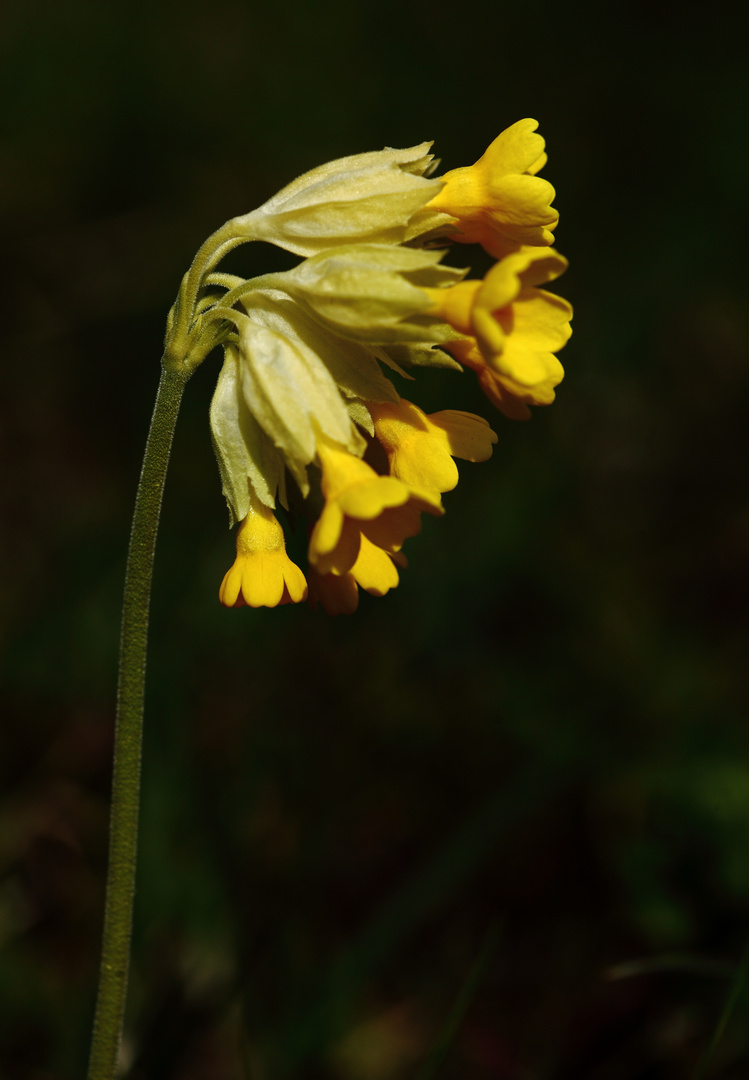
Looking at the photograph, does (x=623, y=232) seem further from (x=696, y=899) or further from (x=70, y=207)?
(x=696, y=899)

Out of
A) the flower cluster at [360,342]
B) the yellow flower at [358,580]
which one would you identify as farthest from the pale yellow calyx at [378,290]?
the yellow flower at [358,580]

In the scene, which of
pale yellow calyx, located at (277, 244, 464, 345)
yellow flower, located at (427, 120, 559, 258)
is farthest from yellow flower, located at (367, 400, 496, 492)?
yellow flower, located at (427, 120, 559, 258)

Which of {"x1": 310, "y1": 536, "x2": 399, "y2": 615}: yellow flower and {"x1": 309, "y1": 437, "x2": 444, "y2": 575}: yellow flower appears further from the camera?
{"x1": 310, "y1": 536, "x2": 399, "y2": 615}: yellow flower

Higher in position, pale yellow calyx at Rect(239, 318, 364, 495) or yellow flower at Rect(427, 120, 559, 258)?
yellow flower at Rect(427, 120, 559, 258)

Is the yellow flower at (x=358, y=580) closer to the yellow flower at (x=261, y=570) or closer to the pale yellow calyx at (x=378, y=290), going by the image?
the yellow flower at (x=261, y=570)

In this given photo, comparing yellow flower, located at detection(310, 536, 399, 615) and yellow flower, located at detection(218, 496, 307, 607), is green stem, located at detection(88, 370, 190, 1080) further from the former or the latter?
yellow flower, located at detection(310, 536, 399, 615)
